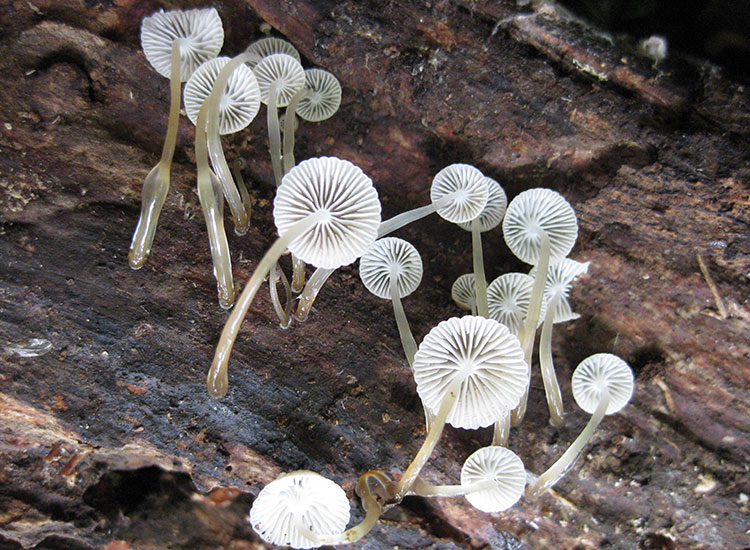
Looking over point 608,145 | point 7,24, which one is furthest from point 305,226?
point 7,24

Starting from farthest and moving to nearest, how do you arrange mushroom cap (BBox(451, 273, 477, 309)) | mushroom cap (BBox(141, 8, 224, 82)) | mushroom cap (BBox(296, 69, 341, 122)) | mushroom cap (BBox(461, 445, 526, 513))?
mushroom cap (BBox(451, 273, 477, 309)), mushroom cap (BBox(296, 69, 341, 122)), mushroom cap (BBox(141, 8, 224, 82)), mushroom cap (BBox(461, 445, 526, 513))

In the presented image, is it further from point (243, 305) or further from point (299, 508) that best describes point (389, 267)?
point (299, 508)

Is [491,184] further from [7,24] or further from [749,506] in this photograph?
[7,24]

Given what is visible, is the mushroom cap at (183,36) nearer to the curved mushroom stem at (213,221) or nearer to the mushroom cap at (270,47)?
the mushroom cap at (270,47)

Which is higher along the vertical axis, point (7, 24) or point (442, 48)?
point (442, 48)

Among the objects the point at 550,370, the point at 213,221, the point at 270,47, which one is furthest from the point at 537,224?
the point at 270,47

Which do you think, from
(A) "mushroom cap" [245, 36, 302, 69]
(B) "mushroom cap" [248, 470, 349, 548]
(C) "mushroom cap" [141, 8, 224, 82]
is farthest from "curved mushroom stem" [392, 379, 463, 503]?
(C) "mushroom cap" [141, 8, 224, 82]

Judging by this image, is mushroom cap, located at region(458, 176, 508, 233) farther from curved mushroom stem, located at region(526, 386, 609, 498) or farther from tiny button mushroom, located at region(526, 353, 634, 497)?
curved mushroom stem, located at region(526, 386, 609, 498)
